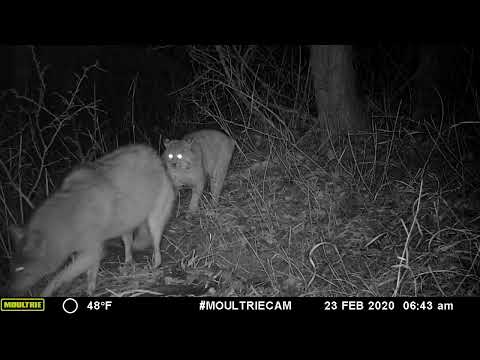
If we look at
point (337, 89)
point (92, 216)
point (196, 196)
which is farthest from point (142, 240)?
point (337, 89)

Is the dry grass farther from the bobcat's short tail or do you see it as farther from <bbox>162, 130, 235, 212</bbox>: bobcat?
<bbox>162, 130, 235, 212</bbox>: bobcat

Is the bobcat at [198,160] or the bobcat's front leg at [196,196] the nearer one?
the bobcat's front leg at [196,196]

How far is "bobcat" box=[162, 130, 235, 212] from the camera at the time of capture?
725 cm

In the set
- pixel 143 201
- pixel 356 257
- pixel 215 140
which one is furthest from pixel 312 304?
pixel 215 140

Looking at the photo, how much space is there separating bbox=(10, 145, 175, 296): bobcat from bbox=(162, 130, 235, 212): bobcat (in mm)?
1444

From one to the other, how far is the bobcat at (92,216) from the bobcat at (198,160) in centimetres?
144

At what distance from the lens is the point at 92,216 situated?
470cm

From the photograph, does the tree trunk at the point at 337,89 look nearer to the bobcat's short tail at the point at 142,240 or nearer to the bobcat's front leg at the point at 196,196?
the bobcat's front leg at the point at 196,196

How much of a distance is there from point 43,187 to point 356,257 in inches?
193

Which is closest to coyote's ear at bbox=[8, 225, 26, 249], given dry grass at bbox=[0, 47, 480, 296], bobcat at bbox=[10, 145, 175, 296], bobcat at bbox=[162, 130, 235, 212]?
bobcat at bbox=[10, 145, 175, 296]

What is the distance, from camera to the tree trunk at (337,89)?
7.70 m

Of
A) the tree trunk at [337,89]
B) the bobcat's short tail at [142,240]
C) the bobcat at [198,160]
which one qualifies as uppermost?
the tree trunk at [337,89]

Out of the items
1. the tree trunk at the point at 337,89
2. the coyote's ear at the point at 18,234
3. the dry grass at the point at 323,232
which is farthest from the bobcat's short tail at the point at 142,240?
the tree trunk at the point at 337,89

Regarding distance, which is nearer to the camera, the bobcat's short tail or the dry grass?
the dry grass
